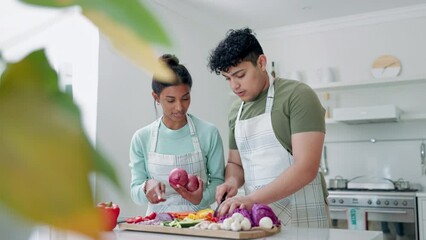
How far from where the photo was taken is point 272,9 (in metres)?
3.84

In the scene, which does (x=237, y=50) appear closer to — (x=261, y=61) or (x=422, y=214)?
(x=261, y=61)

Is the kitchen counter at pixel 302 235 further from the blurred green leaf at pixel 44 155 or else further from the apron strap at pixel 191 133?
the blurred green leaf at pixel 44 155

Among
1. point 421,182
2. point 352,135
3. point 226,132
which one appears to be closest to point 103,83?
point 226,132

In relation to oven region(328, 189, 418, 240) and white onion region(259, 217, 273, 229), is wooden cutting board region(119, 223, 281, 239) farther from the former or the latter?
oven region(328, 189, 418, 240)

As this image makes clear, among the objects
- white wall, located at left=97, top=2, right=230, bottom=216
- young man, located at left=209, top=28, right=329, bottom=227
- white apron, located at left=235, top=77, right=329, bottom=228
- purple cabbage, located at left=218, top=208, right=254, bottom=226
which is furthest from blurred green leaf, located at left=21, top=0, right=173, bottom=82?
white wall, located at left=97, top=2, right=230, bottom=216

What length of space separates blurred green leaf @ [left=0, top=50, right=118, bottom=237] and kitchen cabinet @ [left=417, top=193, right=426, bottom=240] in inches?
139

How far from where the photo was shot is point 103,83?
2.98 m

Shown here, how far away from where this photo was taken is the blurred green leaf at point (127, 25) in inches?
3.4

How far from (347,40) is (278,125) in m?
2.84

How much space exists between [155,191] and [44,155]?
4.52ft

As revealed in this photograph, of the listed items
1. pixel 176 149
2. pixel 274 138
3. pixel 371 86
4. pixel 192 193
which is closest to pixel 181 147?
pixel 176 149

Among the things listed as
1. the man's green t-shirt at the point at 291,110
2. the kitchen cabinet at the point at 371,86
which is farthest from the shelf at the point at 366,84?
the man's green t-shirt at the point at 291,110

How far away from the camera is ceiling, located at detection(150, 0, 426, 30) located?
364 cm

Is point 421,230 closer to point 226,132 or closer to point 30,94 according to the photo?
point 226,132
